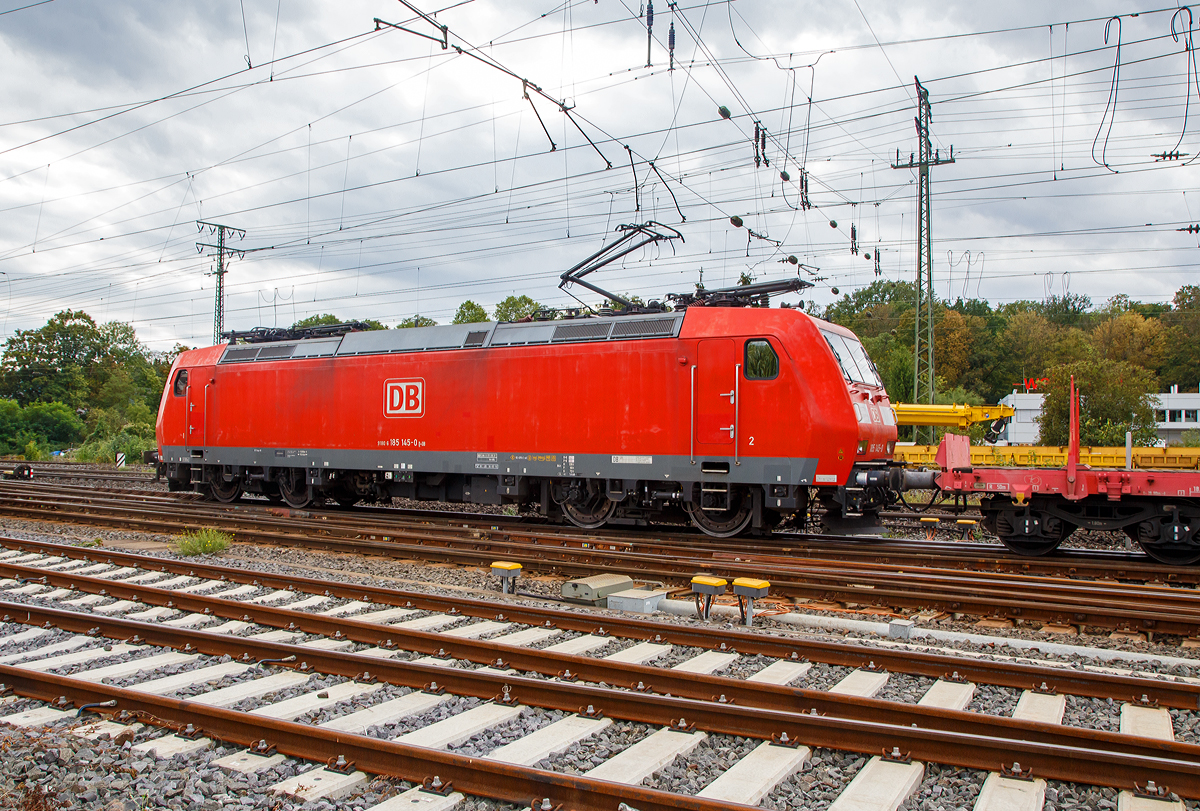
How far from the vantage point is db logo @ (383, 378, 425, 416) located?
1636 centimetres

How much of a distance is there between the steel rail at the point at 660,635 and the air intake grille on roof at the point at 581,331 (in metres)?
6.95

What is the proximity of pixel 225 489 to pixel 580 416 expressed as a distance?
438 inches

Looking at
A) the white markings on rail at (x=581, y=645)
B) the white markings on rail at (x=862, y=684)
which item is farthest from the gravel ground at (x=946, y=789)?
the white markings on rail at (x=581, y=645)

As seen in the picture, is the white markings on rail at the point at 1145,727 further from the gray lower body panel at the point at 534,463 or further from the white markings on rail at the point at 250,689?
the gray lower body panel at the point at 534,463

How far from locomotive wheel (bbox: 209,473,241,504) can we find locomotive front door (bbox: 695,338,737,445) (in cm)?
1273

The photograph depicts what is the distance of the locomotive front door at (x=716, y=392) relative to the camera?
1306 centimetres

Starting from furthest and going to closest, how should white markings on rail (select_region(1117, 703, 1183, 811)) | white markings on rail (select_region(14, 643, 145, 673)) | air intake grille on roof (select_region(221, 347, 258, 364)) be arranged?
air intake grille on roof (select_region(221, 347, 258, 364)), white markings on rail (select_region(14, 643, 145, 673)), white markings on rail (select_region(1117, 703, 1183, 811))

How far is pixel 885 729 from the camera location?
464 cm

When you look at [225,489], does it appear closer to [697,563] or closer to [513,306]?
[697,563]

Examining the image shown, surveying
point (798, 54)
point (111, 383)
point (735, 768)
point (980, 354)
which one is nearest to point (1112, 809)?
point (735, 768)

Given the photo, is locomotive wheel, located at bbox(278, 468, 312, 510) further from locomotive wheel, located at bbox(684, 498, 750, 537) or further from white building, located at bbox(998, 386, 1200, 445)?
white building, located at bbox(998, 386, 1200, 445)

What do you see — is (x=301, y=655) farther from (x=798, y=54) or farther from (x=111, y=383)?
(x=111, y=383)

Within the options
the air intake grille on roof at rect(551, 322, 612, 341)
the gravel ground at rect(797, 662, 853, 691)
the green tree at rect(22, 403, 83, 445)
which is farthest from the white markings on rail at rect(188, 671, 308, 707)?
the green tree at rect(22, 403, 83, 445)

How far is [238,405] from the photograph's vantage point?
19.1 meters
